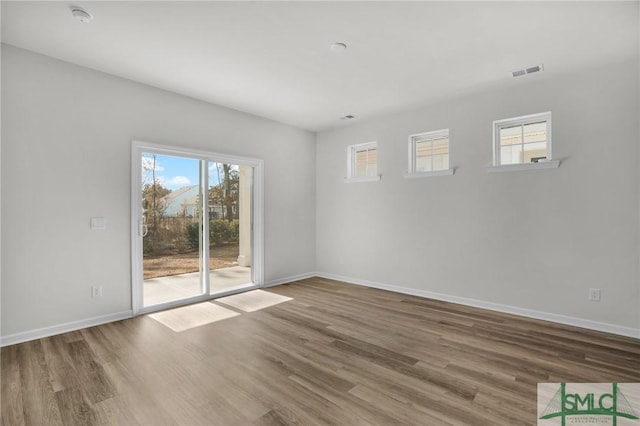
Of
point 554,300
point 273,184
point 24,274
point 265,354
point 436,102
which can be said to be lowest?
point 265,354

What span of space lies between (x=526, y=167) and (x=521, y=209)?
50 cm

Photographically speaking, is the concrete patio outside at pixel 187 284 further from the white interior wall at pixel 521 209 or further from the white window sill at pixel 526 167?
the white window sill at pixel 526 167

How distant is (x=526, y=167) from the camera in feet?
12.0

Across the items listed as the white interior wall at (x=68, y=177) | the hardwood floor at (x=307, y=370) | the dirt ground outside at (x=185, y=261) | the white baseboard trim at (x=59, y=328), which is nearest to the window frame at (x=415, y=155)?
the hardwood floor at (x=307, y=370)

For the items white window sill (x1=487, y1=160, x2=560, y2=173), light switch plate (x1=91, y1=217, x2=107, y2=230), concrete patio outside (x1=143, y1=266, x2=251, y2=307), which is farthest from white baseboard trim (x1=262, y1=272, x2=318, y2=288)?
white window sill (x1=487, y1=160, x2=560, y2=173)

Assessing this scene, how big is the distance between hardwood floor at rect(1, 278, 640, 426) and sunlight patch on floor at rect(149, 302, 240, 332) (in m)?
0.11

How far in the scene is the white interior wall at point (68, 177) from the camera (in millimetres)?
2902

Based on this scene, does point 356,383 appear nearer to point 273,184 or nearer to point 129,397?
Result: point 129,397

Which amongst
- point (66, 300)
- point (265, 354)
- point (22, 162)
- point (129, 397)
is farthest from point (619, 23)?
point (66, 300)

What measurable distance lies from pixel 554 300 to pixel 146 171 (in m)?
5.10

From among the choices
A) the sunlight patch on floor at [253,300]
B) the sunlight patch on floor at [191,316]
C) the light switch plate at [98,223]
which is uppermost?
the light switch plate at [98,223]

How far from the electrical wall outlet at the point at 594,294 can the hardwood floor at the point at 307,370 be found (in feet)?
1.17

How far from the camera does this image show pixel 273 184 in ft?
17.4

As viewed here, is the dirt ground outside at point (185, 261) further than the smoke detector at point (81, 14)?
Yes
